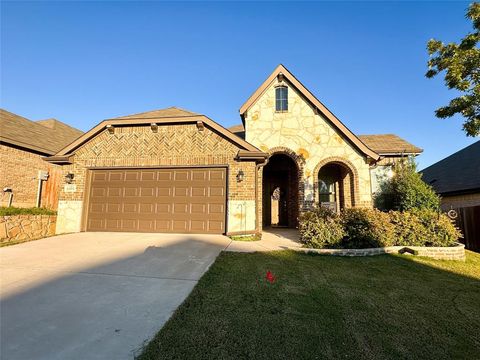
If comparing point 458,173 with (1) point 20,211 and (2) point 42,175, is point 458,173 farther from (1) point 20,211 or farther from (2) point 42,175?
(2) point 42,175

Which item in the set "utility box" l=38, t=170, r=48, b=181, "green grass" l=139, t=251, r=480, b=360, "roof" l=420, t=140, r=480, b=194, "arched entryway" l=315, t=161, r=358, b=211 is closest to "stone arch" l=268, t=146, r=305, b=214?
"arched entryway" l=315, t=161, r=358, b=211

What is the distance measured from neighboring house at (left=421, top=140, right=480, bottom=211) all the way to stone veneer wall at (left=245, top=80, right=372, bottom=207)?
6189 millimetres

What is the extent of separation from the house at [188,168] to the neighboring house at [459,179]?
620 centimetres

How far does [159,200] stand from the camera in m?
10.0

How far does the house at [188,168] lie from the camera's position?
972 centimetres

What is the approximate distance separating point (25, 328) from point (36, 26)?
1355cm

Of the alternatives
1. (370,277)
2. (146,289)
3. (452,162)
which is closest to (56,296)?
(146,289)

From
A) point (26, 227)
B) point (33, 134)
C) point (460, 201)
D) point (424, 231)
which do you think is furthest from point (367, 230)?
point (33, 134)

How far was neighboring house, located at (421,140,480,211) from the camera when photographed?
1298 cm

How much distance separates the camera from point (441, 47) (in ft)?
34.0

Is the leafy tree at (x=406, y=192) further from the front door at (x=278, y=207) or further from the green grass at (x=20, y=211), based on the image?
the green grass at (x=20, y=211)

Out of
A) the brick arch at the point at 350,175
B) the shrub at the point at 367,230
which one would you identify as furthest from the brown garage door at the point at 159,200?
the brick arch at the point at 350,175

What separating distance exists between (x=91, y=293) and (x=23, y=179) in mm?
12793

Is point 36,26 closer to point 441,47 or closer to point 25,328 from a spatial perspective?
point 25,328
